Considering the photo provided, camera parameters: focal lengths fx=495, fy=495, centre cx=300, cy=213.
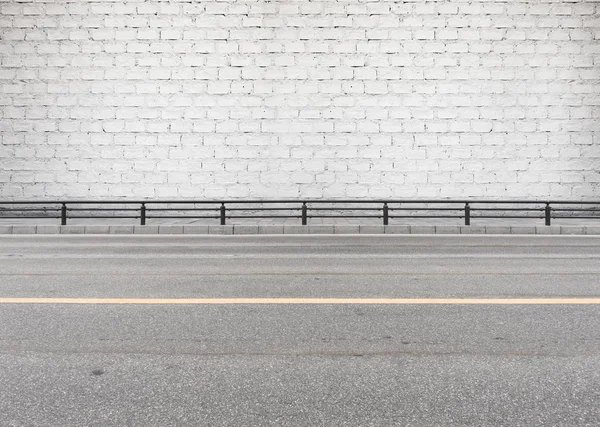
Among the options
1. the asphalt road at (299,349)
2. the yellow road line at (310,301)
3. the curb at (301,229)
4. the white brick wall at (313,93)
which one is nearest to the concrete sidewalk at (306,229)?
the curb at (301,229)

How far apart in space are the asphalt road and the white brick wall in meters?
10.7

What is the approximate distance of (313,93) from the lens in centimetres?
1858

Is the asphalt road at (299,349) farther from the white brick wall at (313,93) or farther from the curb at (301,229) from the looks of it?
the white brick wall at (313,93)

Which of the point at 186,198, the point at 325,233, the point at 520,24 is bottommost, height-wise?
the point at 325,233

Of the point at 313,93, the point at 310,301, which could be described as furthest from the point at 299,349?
the point at 313,93

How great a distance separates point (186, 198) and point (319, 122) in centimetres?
580

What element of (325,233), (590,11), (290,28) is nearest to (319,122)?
(290,28)

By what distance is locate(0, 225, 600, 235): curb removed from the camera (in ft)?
48.4

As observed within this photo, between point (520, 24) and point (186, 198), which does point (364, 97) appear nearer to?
point (520, 24)

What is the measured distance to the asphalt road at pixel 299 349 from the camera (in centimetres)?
315

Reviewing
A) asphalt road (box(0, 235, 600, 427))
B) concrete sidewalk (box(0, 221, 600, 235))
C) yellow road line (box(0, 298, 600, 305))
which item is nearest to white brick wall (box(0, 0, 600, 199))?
concrete sidewalk (box(0, 221, 600, 235))

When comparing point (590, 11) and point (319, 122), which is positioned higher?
point (590, 11)

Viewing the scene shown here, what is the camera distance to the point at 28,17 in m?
18.5

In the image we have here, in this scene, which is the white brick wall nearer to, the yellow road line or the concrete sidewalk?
the concrete sidewalk
